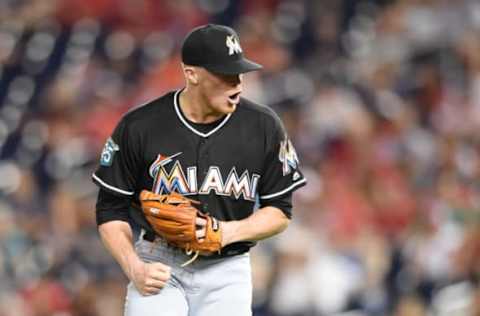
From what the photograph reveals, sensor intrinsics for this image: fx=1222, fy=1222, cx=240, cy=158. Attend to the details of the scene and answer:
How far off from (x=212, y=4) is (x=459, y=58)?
185 centimetres

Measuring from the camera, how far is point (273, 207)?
4.57 metres

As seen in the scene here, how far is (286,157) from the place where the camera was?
4.58 m

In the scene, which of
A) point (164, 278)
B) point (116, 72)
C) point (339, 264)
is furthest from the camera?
point (116, 72)

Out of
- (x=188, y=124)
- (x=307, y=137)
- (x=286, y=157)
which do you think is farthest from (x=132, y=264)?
(x=307, y=137)

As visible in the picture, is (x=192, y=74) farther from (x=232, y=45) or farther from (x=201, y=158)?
(x=201, y=158)

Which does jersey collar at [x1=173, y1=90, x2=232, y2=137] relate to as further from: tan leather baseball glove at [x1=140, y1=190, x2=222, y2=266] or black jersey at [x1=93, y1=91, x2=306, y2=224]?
tan leather baseball glove at [x1=140, y1=190, x2=222, y2=266]

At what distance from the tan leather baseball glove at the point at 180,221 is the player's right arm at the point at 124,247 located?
0.13m

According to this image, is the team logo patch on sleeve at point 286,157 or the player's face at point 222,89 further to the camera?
the team logo patch on sleeve at point 286,157

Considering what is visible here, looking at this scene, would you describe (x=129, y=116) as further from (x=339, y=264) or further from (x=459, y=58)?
(x=459, y=58)

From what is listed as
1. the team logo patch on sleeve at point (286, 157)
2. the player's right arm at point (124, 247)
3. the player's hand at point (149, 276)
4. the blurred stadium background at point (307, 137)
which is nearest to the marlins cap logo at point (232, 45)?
the team logo patch on sleeve at point (286, 157)

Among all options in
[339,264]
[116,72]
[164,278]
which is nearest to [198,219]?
[164,278]

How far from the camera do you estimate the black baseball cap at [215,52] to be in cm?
435

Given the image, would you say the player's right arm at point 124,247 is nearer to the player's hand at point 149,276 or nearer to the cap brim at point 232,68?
the player's hand at point 149,276

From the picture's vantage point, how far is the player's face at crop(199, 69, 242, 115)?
14.4 feet
